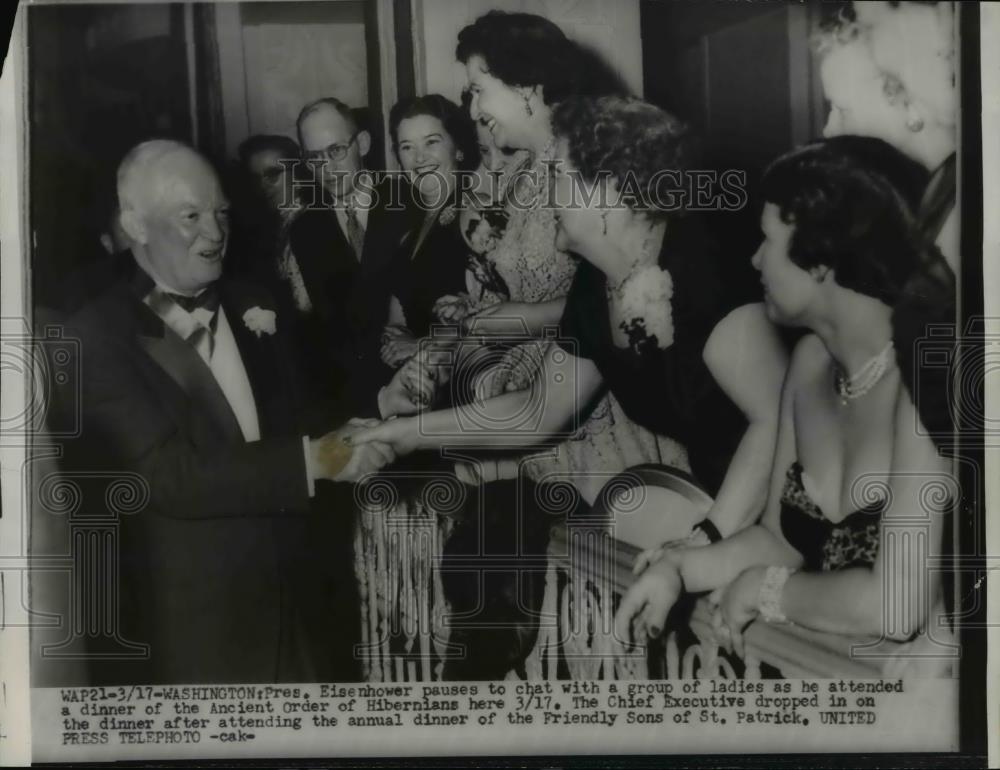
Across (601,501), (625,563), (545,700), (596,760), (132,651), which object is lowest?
(596,760)

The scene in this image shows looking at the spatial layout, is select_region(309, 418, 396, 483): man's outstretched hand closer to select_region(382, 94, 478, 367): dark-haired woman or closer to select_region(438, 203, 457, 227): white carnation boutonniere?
select_region(382, 94, 478, 367): dark-haired woman

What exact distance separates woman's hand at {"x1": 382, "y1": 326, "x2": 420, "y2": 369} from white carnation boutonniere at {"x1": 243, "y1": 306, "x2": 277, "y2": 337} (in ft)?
0.82

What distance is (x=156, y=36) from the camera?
230 centimetres

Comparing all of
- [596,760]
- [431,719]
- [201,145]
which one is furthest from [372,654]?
[201,145]

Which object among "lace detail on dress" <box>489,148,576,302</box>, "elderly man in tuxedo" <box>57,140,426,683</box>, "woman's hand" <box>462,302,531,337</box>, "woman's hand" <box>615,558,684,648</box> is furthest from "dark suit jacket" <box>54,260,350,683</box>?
"woman's hand" <box>615,558,684,648</box>

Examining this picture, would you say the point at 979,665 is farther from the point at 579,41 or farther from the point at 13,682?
the point at 13,682

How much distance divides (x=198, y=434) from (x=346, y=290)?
0.45 meters

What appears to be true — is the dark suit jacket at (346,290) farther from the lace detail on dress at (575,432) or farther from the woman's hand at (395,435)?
the lace detail on dress at (575,432)

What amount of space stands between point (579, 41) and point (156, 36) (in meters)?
0.94

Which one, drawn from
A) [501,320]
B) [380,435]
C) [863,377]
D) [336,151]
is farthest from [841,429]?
[336,151]

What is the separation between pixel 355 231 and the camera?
2297 millimetres

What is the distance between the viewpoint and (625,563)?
2301 millimetres

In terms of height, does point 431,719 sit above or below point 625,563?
below

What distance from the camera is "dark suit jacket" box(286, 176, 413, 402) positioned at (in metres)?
2.28
